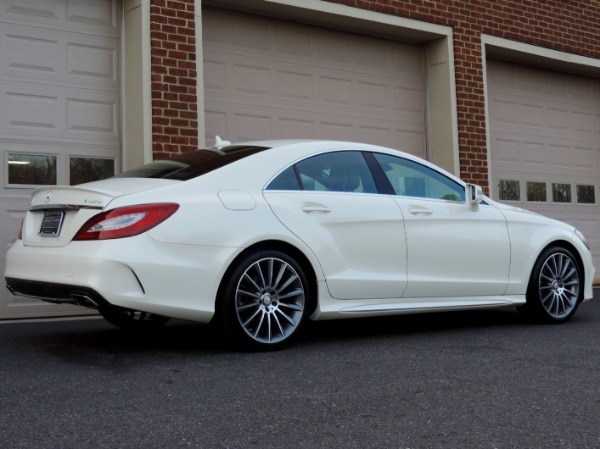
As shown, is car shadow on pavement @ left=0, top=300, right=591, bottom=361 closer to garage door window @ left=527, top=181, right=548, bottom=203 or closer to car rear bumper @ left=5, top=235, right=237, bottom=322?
car rear bumper @ left=5, top=235, right=237, bottom=322

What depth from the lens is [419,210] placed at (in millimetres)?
6094

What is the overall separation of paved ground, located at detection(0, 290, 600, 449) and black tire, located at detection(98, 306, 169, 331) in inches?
5.7

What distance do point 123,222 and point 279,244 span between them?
1.04 meters

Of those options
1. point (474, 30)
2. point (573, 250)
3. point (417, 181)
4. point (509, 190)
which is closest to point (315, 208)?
point (417, 181)

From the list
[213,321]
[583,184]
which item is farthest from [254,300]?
[583,184]

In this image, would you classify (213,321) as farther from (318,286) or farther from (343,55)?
(343,55)

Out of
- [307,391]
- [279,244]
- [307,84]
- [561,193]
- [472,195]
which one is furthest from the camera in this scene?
[561,193]

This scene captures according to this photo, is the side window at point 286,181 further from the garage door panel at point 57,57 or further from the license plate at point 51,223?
the garage door panel at point 57,57

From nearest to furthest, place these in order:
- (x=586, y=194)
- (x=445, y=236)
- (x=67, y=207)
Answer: (x=67, y=207), (x=445, y=236), (x=586, y=194)

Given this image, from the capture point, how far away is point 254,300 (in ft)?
16.9

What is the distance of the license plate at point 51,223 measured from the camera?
506cm

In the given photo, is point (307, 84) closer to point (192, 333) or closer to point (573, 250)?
point (573, 250)

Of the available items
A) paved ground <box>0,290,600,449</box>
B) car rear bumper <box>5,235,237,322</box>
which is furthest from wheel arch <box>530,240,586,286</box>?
car rear bumper <box>5,235,237,322</box>

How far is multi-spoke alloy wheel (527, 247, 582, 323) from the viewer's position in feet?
22.4
